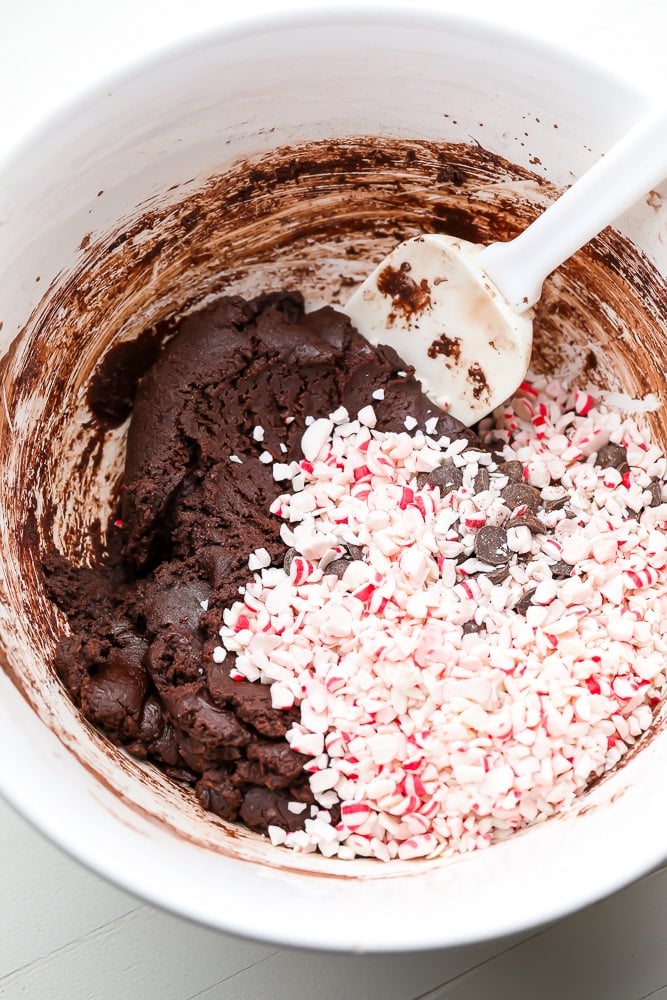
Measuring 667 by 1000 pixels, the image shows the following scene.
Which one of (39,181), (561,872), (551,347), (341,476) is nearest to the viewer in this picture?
(561,872)

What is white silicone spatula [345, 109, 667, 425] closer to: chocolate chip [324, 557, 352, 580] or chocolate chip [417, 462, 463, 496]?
chocolate chip [417, 462, 463, 496]

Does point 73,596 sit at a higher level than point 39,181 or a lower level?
lower

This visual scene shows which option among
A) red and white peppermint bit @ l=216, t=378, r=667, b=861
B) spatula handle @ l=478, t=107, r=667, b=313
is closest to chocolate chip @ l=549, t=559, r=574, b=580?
red and white peppermint bit @ l=216, t=378, r=667, b=861

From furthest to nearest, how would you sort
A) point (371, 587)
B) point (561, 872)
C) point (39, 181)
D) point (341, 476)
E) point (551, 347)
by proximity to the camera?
point (551, 347) < point (341, 476) < point (371, 587) < point (39, 181) < point (561, 872)

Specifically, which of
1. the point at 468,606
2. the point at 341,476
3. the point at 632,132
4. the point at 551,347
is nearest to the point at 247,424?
the point at 341,476

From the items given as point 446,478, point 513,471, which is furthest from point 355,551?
point 513,471

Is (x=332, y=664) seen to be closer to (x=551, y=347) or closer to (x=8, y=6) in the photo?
(x=551, y=347)

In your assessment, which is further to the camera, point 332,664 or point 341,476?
point 341,476
